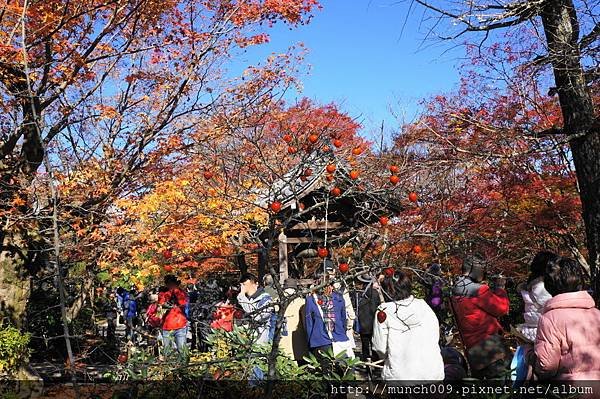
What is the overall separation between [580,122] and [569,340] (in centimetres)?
338

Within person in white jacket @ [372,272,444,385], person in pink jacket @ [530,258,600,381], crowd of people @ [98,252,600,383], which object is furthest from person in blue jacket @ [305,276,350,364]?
person in pink jacket @ [530,258,600,381]

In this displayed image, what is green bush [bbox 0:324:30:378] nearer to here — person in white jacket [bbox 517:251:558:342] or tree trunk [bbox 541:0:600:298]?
person in white jacket [bbox 517:251:558:342]

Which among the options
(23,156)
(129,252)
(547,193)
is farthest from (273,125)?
(547,193)

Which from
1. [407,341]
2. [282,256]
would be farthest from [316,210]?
[407,341]

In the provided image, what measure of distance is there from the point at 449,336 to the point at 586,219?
3.68m

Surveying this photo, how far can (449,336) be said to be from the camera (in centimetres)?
839

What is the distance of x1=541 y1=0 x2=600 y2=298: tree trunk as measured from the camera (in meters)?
5.23

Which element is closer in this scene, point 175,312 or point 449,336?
point 175,312

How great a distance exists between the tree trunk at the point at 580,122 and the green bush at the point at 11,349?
7233 millimetres

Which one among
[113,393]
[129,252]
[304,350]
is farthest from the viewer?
[129,252]

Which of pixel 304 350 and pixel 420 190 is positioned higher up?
pixel 420 190

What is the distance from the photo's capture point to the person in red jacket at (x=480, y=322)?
438cm

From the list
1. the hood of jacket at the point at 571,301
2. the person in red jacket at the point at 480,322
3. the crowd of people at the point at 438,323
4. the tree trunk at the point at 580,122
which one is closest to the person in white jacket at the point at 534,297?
the crowd of people at the point at 438,323

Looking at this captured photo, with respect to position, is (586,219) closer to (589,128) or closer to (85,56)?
(589,128)
